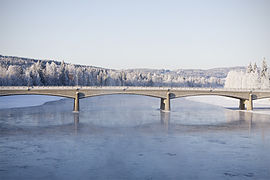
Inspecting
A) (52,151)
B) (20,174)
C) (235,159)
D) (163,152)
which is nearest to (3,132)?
(52,151)

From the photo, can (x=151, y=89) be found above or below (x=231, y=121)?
above

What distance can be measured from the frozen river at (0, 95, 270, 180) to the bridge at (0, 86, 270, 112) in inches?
441

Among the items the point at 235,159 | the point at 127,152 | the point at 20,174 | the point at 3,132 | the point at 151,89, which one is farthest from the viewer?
the point at 151,89

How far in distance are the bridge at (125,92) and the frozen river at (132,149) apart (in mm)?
11196

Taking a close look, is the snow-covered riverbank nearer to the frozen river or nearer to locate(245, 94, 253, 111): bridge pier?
locate(245, 94, 253, 111): bridge pier

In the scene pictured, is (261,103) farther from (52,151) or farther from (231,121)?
(52,151)

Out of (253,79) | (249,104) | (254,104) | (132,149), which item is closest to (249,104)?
(249,104)

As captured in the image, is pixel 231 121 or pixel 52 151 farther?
pixel 231 121

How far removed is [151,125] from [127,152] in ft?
64.0

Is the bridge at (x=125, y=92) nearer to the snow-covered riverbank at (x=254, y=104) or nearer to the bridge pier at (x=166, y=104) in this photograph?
the bridge pier at (x=166, y=104)

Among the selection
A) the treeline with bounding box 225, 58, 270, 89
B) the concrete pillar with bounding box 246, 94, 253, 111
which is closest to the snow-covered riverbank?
the concrete pillar with bounding box 246, 94, 253, 111

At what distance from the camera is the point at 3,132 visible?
143ft

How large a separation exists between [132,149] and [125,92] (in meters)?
39.5

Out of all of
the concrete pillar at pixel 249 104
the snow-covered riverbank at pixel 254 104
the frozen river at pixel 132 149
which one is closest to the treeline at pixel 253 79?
the snow-covered riverbank at pixel 254 104
